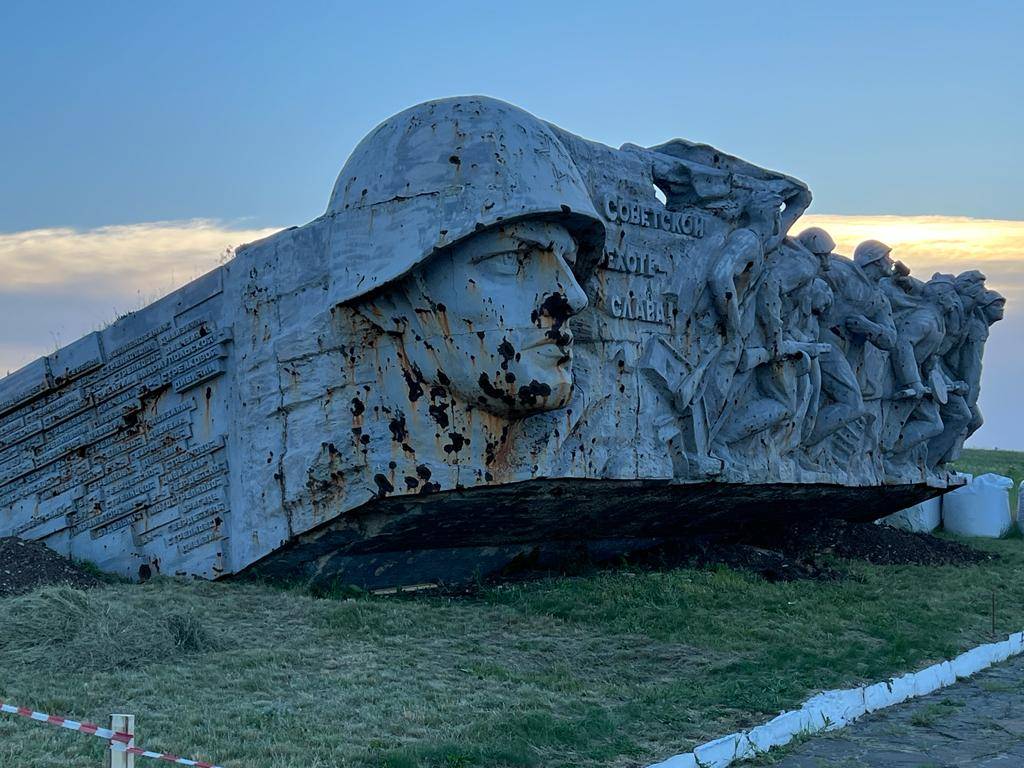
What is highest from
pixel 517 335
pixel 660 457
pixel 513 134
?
pixel 513 134

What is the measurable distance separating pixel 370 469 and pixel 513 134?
2.59 meters

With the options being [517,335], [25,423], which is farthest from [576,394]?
[25,423]

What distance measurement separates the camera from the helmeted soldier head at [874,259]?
15984 millimetres

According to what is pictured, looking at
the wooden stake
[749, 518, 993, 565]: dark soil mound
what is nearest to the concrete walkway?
the wooden stake

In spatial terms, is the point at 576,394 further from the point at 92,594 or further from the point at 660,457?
the point at 92,594

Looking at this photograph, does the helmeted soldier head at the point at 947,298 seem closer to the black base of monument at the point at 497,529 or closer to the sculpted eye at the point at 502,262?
the black base of monument at the point at 497,529

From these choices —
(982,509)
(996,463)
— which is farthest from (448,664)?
(996,463)

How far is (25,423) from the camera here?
1108cm

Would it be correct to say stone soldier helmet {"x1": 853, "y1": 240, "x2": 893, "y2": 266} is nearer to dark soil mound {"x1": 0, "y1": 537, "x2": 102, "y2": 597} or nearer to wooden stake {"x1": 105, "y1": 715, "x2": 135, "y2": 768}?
dark soil mound {"x1": 0, "y1": 537, "x2": 102, "y2": 597}

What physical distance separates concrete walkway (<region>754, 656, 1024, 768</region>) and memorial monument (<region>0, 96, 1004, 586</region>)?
318cm

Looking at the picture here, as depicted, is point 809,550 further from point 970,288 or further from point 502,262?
point 502,262

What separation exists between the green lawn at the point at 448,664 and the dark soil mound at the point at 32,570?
19.1 inches

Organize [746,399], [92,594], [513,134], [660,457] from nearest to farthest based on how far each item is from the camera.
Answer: [92,594] < [513,134] < [660,457] < [746,399]

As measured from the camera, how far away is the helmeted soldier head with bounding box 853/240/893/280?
52.4ft
